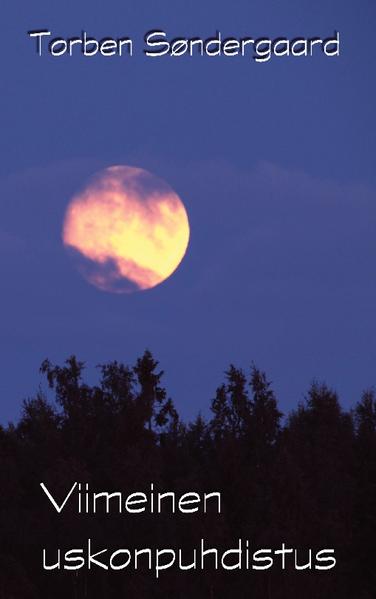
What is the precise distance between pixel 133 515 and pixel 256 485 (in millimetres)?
7990

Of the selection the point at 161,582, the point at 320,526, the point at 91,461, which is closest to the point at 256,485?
the point at 320,526

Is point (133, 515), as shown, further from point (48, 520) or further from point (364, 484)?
point (364, 484)

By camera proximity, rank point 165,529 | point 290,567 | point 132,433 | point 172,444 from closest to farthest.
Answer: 1. point 290,567
2. point 165,529
3. point 132,433
4. point 172,444

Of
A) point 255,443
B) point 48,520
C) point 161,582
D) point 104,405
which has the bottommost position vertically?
point 161,582

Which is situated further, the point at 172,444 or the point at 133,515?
the point at 172,444

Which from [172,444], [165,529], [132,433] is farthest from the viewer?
[172,444]

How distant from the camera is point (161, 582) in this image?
2827 inches

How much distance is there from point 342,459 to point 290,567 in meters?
17.6

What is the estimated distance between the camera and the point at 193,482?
260 feet

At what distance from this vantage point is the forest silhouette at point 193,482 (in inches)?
2854

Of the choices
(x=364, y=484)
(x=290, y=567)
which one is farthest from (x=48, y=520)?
(x=364, y=484)

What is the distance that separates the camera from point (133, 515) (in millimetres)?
80500

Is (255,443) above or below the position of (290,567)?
above

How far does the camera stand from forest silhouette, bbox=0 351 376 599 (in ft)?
238
